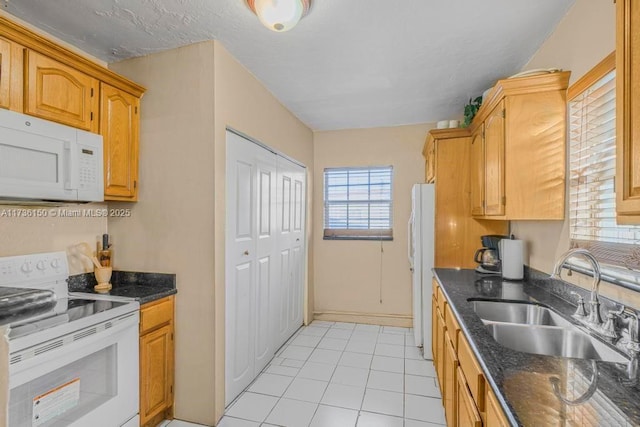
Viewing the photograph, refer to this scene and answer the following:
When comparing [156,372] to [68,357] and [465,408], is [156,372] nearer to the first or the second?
[68,357]

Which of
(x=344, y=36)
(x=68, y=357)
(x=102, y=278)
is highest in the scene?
(x=344, y=36)

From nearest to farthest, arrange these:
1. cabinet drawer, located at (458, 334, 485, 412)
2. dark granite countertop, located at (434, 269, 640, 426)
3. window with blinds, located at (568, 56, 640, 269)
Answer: dark granite countertop, located at (434, 269, 640, 426)
cabinet drawer, located at (458, 334, 485, 412)
window with blinds, located at (568, 56, 640, 269)

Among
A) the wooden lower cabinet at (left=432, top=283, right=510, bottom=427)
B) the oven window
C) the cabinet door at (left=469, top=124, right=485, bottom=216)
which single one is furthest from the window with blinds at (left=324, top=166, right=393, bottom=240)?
the oven window

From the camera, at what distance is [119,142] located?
214 centimetres

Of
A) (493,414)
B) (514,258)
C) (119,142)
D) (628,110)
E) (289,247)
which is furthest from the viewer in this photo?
(289,247)

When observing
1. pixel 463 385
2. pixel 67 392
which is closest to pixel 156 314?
pixel 67 392

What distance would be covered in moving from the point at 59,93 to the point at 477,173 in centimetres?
299

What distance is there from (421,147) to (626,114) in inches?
125

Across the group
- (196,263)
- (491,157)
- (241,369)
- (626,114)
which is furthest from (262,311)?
(626,114)

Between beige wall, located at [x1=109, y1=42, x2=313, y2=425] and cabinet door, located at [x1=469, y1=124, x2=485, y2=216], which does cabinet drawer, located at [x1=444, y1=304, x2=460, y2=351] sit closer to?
cabinet door, located at [x1=469, y1=124, x2=485, y2=216]

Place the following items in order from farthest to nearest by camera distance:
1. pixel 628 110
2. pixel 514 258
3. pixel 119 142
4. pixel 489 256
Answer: pixel 489 256
pixel 514 258
pixel 119 142
pixel 628 110

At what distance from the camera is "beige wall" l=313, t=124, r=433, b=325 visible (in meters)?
4.03

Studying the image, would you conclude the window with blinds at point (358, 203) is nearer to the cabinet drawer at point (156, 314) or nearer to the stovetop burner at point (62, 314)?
the cabinet drawer at point (156, 314)

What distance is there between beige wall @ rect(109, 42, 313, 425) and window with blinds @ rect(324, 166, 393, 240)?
218 cm
